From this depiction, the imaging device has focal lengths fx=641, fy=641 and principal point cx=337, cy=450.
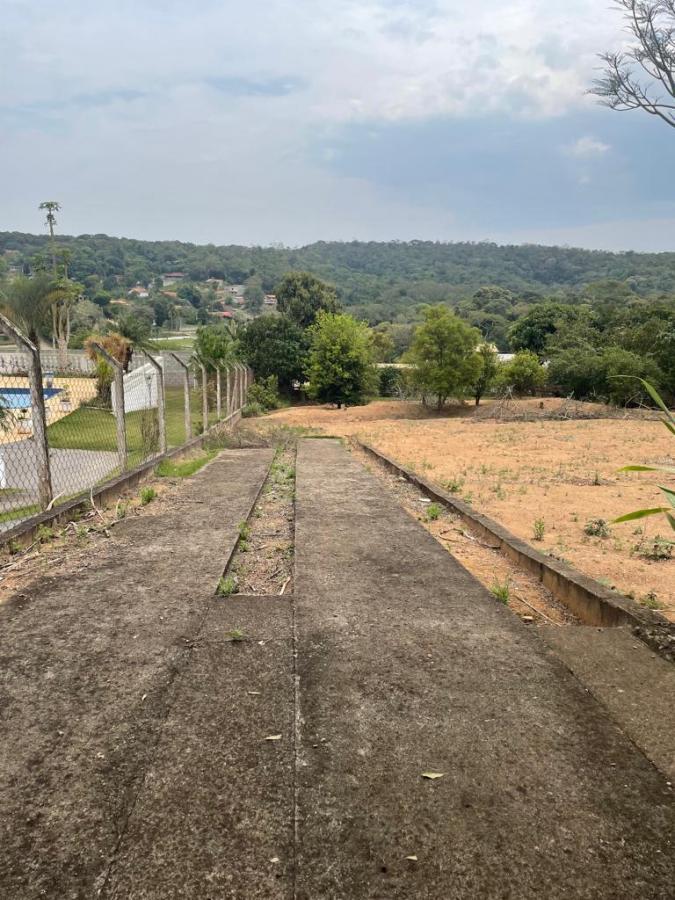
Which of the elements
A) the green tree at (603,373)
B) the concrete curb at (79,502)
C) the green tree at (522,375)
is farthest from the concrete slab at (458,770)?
the green tree at (522,375)

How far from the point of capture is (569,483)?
9.12 m

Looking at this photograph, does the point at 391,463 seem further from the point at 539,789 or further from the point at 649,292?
the point at 649,292

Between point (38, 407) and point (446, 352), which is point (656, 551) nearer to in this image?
point (38, 407)

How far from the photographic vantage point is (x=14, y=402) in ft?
32.4

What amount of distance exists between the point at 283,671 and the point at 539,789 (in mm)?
1190

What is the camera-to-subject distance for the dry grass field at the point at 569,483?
4984 millimetres

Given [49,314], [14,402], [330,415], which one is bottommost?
[330,415]

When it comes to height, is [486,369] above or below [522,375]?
above

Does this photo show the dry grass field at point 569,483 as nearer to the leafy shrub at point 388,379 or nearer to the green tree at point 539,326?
the leafy shrub at point 388,379

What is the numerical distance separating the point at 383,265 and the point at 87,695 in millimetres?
170815

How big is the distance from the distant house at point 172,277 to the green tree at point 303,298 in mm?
102418

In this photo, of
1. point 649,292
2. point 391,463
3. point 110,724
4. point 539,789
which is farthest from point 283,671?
point 649,292

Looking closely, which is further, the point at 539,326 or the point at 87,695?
the point at 539,326

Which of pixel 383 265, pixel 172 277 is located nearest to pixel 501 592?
pixel 172 277
